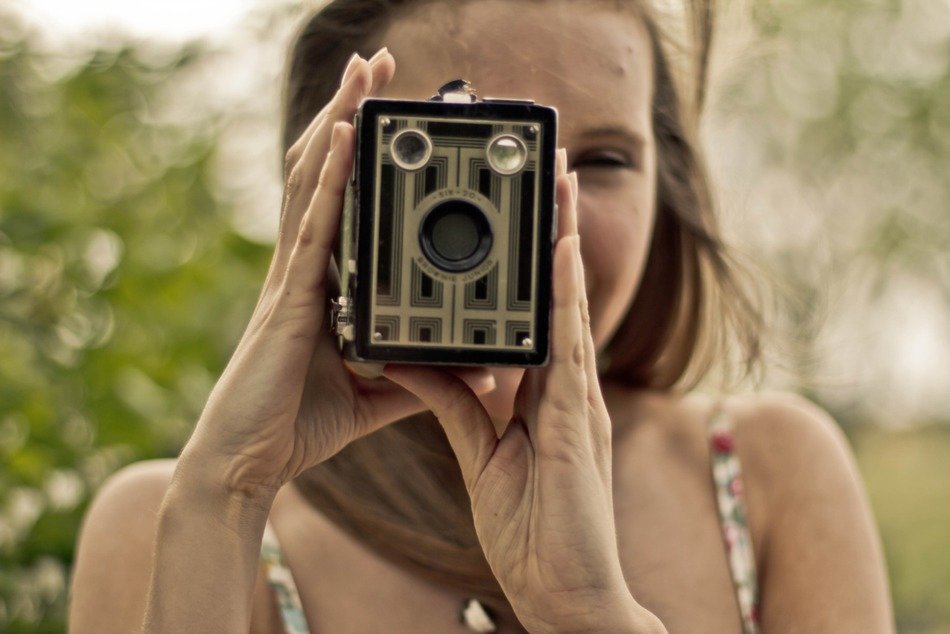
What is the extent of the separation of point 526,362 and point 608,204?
18.4 inches

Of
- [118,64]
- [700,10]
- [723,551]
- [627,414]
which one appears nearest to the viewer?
[723,551]

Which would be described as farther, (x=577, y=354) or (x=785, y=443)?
(x=785, y=443)

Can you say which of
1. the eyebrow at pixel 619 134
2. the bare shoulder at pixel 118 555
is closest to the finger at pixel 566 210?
the eyebrow at pixel 619 134

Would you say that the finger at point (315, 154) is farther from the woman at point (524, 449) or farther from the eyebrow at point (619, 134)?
the eyebrow at point (619, 134)

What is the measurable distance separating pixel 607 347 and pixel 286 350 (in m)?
0.67

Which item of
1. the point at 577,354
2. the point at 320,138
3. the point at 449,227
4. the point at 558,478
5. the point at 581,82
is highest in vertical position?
the point at 581,82

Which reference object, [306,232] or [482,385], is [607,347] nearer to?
[482,385]

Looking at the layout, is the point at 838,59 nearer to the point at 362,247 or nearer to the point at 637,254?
the point at 637,254

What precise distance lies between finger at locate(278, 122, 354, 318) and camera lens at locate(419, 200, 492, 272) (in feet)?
0.44

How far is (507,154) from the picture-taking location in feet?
3.35

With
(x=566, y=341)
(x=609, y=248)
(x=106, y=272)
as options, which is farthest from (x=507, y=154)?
(x=106, y=272)

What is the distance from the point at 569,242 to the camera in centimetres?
108

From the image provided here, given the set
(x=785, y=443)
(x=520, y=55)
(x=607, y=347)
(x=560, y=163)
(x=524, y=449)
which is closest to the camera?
(x=560, y=163)

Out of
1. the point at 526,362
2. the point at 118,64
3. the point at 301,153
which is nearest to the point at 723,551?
the point at 526,362
